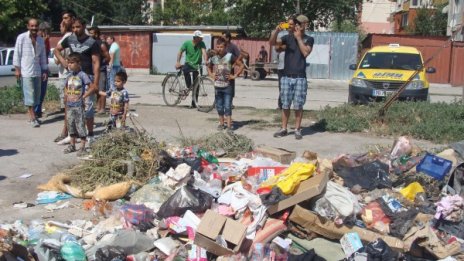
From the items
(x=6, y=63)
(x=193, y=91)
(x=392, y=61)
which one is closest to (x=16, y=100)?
(x=193, y=91)

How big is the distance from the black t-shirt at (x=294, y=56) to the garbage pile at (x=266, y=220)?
307 centimetres

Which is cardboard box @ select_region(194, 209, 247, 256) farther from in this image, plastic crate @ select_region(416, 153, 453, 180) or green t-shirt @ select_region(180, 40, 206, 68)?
green t-shirt @ select_region(180, 40, 206, 68)

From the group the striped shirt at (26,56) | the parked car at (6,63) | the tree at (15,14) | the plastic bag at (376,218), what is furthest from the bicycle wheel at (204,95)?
the tree at (15,14)

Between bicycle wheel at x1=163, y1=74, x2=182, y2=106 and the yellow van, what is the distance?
4.01 metres

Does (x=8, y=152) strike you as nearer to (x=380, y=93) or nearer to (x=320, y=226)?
(x=320, y=226)

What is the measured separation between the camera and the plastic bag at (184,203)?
5.53 metres

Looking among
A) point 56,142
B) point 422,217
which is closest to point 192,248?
point 422,217

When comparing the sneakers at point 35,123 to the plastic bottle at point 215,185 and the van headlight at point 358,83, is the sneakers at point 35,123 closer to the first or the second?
the plastic bottle at point 215,185

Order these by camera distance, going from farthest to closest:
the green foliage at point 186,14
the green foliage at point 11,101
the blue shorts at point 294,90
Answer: the green foliage at point 186,14
the green foliage at point 11,101
the blue shorts at point 294,90

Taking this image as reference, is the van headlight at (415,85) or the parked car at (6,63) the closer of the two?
the van headlight at (415,85)

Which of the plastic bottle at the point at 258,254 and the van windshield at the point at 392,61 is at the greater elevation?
the van windshield at the point at 392,61

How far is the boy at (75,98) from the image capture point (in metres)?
8.09

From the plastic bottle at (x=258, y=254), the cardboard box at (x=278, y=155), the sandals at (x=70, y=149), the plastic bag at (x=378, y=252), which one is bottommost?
the plastic bottle at (x=258, y=254)

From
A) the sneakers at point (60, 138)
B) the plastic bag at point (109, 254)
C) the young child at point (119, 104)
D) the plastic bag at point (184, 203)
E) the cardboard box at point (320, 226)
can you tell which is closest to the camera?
the plastic bag at point (109, 254)
